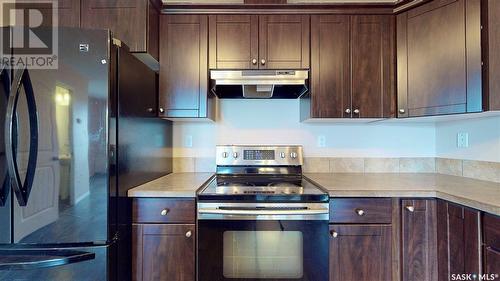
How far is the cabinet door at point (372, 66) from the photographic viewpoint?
192 cm

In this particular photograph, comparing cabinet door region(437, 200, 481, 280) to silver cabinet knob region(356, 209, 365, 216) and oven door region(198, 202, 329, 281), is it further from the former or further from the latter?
oven door region(198, 202, 329, 281)

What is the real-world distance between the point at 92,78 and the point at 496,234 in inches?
79.9

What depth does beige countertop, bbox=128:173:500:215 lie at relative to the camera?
4.37 ft

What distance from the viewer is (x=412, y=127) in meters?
2.29

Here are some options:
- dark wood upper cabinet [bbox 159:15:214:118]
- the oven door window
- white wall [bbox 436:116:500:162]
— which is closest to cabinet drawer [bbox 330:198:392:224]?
the oven door window

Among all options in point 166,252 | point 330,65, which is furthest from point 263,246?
point 330,65

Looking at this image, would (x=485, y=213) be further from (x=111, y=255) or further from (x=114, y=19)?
(x=114, y=19)

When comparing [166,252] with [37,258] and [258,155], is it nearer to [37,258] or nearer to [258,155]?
[37,258]

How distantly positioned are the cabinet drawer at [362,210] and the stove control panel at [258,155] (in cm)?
67

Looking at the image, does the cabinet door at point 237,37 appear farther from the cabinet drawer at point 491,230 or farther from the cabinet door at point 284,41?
the cabinet drawer at point 491,230

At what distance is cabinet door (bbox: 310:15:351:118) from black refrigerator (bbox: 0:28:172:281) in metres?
1.31

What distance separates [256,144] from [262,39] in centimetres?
85

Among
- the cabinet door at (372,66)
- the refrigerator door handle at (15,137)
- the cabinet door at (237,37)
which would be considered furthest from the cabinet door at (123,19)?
the cabinet door at (372,66)

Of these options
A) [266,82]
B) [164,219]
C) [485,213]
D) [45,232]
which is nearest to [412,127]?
[485,213]
